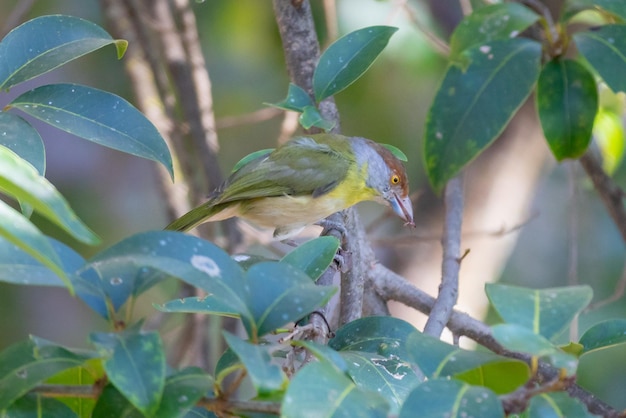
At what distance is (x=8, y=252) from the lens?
1.19 metres

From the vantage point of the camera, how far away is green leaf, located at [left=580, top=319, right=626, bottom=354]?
145cm

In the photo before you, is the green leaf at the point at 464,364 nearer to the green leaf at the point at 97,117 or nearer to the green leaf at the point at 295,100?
the green leaf at the point at 97,117

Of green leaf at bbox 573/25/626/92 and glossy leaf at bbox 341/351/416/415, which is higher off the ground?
green leaf at bbox 573/25/626/92

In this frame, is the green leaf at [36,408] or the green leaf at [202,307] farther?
the green leaf at [202,307]

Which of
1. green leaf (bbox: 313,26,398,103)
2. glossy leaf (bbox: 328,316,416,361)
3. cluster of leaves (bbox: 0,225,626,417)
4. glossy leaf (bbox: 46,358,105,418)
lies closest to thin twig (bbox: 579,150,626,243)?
green leaf (bbox: 313,26,398,103)

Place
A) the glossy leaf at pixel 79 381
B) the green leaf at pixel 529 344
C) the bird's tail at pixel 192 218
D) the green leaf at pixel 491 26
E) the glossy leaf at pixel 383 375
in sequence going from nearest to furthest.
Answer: the green leaf at pixel 529 344, the glossy leaf at pixel 79 381, the glossy leaf at pixel 383 375, the green leaf at pixel 491 26, the bird's tail at pixel 192 218

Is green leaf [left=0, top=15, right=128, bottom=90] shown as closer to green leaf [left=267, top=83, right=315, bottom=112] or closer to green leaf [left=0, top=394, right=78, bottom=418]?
green leaf [left=267, top=83, right=315, bottom=112]

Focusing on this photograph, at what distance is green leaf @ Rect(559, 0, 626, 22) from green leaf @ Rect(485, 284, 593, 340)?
1.29 meters

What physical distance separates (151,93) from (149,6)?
19.1 inches

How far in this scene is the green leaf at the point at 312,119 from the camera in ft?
7.17

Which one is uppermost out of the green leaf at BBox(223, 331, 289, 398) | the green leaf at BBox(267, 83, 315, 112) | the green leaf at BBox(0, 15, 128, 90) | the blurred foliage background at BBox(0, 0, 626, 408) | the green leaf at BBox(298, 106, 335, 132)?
the green leaf at BBox(0, 15, 128, 90)

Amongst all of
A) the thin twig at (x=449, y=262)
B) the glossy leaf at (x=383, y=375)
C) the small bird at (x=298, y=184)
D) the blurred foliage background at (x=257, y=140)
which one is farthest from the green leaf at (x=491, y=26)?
the blurred foliage background at (x=257, y=140)

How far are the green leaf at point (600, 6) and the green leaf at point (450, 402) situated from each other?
148 cm

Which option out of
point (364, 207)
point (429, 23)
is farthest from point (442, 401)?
point (364, 207)
